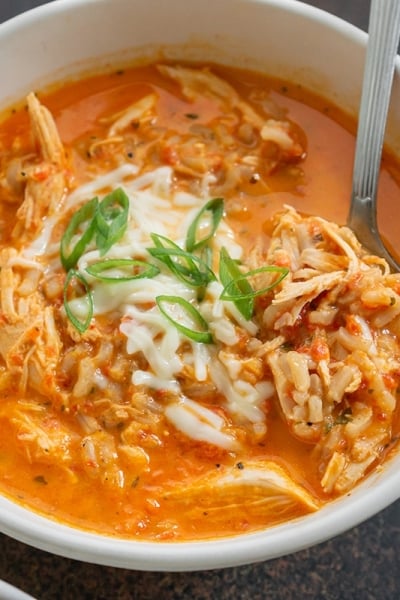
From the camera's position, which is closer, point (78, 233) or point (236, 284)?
point (236, 284)

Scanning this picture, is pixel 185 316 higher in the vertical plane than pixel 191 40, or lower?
lower

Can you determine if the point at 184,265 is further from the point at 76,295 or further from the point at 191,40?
the point at 191,40

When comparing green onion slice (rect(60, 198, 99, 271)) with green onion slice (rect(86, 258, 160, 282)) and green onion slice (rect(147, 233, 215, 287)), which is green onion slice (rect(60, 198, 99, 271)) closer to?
green onion slice (rect(86, 258, 160, 282))

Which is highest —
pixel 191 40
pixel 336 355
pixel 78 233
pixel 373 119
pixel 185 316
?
pixel 191 40

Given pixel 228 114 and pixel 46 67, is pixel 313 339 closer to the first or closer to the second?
pixel 228 114

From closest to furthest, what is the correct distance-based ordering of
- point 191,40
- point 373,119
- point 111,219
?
point 373,119, point 111,219, point 191,40

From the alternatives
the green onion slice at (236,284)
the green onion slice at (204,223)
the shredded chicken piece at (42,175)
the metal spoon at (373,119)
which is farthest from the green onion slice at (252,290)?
the shredded chicken piece at (42,175)

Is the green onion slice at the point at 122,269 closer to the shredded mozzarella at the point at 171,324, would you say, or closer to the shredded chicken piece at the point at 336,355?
the shredded mozzarella at the point at 171,324

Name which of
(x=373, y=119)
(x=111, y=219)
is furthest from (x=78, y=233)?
(x=373, y=119)
